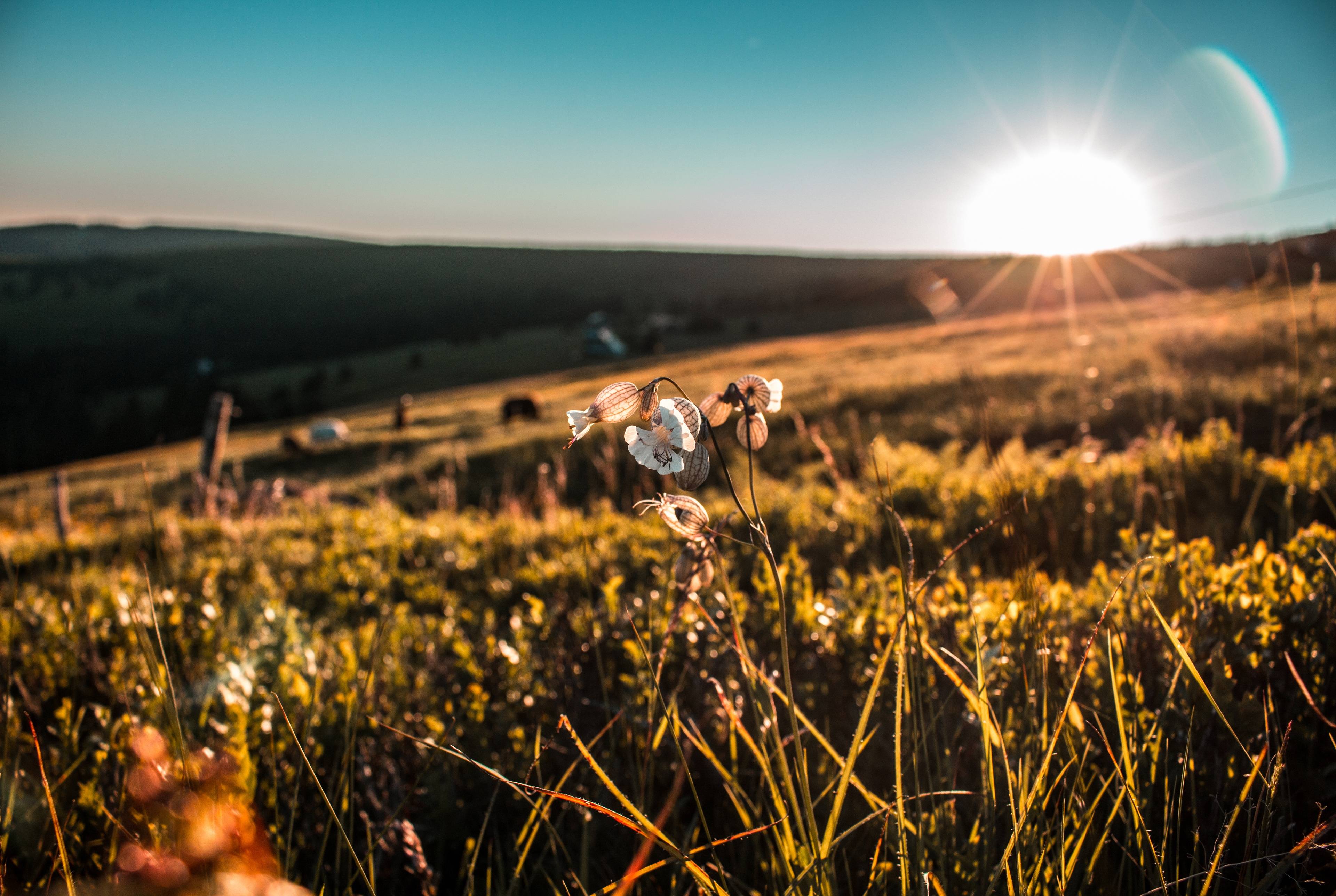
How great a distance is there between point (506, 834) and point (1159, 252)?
280 feet

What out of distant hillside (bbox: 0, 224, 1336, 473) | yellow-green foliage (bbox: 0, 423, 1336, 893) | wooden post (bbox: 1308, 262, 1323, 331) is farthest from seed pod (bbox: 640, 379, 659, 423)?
distant hillside (bbox: 0, 224, 1336, 473)

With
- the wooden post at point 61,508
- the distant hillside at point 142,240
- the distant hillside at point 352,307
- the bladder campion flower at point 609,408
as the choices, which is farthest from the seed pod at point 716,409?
the distant hillside at point 142,240

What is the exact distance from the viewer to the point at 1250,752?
187 centimetres

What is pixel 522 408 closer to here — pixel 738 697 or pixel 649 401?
pixel 738 697

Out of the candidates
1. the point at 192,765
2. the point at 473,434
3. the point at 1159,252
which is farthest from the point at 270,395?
the point at 1159,252

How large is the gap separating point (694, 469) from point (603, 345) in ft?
201

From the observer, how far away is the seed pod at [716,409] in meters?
1.34

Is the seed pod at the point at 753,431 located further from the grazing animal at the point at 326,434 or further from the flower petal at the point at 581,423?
the grazing animal at the point at 326,434

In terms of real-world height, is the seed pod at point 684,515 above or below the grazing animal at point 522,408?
above

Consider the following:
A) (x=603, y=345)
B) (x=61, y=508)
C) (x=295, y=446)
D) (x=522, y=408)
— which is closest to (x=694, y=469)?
(x=61, y=508)

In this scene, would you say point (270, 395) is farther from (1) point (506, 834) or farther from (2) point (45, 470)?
(1) point (506, 834)

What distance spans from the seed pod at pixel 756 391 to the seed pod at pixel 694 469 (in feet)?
0.52

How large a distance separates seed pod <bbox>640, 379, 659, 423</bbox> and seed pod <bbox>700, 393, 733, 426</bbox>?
0.35ft

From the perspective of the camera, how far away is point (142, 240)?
4911 inches
